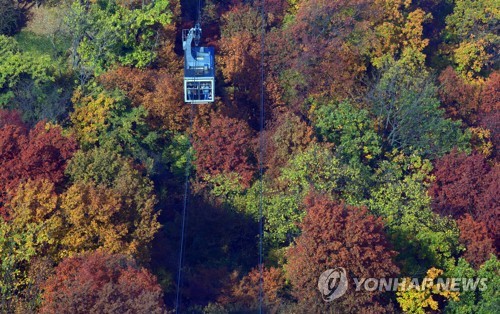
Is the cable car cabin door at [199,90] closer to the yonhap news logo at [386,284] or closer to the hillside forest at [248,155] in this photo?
the hillside forest at [248,155]

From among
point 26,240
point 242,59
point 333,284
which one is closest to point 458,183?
point 333,284

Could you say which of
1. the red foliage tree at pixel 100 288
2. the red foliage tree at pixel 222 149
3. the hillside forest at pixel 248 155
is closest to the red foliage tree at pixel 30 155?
the hillside forest at pixel 248 155

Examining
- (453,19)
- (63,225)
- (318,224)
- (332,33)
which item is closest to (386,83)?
(332,33)

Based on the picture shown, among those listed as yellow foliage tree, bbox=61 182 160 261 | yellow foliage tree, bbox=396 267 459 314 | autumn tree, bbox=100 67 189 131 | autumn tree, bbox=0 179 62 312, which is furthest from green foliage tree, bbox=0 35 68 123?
yellow foliage tree, bbox=396 267 459 314

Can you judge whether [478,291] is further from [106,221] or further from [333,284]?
[106,221]

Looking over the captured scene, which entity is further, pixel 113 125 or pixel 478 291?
pixel 113 125

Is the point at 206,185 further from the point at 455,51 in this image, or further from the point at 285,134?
the point at 455,51

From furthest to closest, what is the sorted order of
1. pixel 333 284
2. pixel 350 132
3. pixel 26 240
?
pixel 350 132 → pixel 333 284 → pixel 26 240
